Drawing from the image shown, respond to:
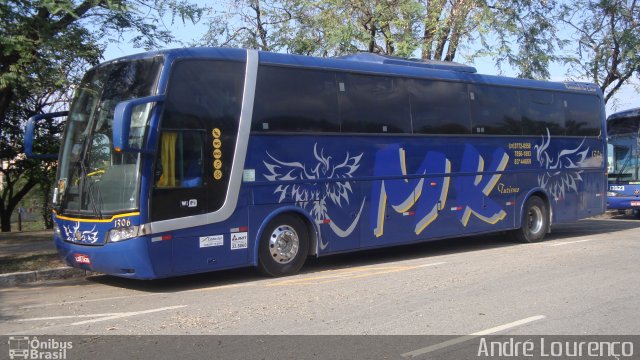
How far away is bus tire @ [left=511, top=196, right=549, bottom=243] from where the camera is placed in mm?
14977

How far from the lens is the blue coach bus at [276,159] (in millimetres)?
8969

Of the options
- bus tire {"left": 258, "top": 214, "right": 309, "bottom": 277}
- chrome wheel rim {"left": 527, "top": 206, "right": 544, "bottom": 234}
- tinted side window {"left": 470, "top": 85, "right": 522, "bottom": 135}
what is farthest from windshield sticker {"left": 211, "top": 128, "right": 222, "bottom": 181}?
chrome wheel rim {"left": 527, "top": 206, "right": 544, "bottom": 234}

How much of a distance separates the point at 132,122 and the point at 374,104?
4.58m

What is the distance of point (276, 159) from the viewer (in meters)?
10.2

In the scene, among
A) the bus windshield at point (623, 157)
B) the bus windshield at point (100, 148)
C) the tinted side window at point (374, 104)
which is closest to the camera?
the bus windshield at point (100, 148)

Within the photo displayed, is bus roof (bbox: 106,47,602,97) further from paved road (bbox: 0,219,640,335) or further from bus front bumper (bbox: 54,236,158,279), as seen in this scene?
paved road (bbox: 0,219,640,335)

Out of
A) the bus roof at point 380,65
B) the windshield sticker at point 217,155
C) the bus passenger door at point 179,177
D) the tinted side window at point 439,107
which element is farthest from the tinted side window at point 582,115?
the bus passenger door at point 179,177

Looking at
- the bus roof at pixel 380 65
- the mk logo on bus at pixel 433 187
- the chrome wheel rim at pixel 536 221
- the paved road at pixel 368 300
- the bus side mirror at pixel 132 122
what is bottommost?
the paved road at pixel 368 300

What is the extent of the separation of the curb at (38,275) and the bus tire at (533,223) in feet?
31.8

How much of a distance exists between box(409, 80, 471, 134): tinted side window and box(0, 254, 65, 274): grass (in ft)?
23.6

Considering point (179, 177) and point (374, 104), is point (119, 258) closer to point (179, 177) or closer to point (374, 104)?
point (179, 177)

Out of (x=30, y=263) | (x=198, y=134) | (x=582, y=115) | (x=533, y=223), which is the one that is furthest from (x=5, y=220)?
(x=582, y=115)

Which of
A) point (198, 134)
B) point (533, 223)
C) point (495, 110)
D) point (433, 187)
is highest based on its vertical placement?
point (495, 110)

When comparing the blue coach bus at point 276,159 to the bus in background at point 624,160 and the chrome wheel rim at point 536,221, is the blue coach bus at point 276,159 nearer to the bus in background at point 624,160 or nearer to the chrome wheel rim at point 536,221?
the chrome wheel rim at point 536,221
